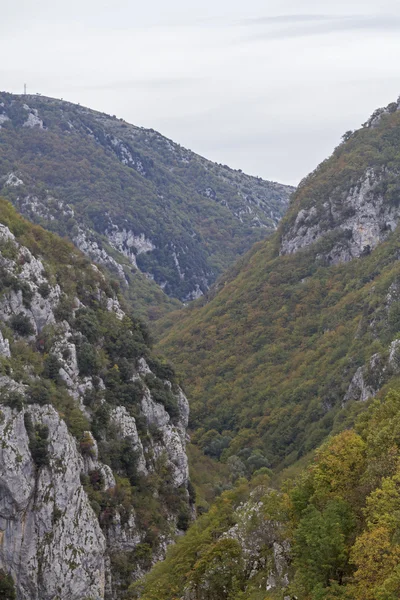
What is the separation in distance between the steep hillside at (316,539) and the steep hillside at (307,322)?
2262cm

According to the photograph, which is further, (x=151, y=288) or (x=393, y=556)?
(x=151, y=288)

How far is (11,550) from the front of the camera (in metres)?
41.4

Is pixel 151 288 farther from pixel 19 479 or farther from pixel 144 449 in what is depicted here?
pixel 19 479

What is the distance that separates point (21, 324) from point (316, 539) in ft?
104

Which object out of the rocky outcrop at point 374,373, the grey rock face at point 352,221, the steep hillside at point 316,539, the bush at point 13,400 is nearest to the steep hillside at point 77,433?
the bush at point 13,400

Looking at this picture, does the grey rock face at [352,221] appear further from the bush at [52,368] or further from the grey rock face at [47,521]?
the grey rock face at [47,521]

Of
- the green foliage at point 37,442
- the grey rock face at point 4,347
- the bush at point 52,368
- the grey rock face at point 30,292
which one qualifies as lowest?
the green foliage at point 37,442

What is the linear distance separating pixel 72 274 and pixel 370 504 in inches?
1598

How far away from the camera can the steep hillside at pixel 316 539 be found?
23344 mm

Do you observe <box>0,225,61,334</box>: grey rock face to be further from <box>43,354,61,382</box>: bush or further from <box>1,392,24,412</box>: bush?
<box>1,392,24,412</box>: bush

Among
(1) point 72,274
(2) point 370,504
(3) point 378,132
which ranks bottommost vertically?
(2) point 370,504

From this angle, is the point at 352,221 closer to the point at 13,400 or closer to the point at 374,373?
the point at 374,373

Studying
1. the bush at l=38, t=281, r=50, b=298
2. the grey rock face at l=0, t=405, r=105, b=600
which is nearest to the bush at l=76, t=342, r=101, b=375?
the bush at l=38, t=281, r=50, b=298

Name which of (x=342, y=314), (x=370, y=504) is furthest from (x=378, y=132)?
(x=370, y=504)
